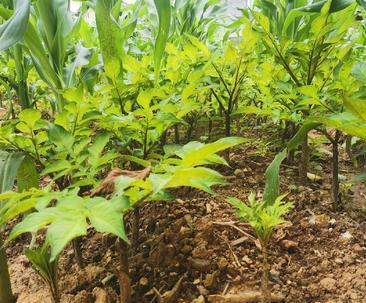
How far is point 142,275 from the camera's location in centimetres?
75

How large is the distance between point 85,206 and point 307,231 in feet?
2.17

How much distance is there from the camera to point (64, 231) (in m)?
0.33

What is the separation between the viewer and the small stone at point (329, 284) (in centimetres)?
70

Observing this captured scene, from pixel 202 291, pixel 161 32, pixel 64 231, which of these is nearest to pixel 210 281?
pixel 202 291

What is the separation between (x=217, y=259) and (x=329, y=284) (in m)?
0.23

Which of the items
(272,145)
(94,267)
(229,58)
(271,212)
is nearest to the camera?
(271,212)

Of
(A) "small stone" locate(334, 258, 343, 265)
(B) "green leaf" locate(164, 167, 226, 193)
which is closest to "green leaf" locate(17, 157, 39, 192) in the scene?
(B) "green leaf" locate(164, 167, 226, 193)

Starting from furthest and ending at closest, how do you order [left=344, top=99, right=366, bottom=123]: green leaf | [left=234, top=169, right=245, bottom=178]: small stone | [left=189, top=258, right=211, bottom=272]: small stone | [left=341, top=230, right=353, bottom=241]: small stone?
[left=234, top=169, right=245, bottom=178]: small stone < [left=341, top=230, right=353, bottom=241]: small stone < [left=189, top=258, right=211, bottom=272]: small stone < [left=344, top=99, right=366, bottom=123]: green leaf

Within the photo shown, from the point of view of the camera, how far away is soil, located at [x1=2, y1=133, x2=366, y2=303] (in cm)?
70

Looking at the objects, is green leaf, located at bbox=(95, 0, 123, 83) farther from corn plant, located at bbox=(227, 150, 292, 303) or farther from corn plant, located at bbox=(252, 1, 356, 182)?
corn plant, located at bbox=(227, 150, 292, 303)

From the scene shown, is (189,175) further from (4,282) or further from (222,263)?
(4,282)

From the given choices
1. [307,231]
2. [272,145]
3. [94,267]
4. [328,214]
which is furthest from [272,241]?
[272,145]

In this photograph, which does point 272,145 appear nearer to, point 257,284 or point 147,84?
point 147,84

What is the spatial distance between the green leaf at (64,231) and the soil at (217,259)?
0.40 metres
